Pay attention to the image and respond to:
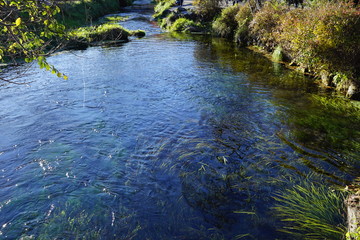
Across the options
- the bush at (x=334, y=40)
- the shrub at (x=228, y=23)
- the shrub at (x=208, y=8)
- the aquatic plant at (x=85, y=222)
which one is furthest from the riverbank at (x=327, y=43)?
the shrub at (x=208, y=8)

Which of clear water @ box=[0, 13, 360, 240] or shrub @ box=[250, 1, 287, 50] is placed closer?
clear water @ box=[0, 13, 360, 240]

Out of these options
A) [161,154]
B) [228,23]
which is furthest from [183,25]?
[161,154]

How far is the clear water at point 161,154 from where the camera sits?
20.4 feet

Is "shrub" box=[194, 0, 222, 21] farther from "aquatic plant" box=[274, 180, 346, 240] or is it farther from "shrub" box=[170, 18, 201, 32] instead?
"aquatic plant" box=[274, 180, 346, 240]

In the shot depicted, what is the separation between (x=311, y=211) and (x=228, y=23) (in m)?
27.2

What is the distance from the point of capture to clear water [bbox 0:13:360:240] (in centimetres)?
620

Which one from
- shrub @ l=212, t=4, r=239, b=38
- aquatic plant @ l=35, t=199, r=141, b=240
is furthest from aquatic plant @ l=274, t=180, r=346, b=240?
shrub @ l=212, t=4, r=239, b=38

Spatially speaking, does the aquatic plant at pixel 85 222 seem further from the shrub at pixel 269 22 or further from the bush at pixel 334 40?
the shrub at pixel 269 22

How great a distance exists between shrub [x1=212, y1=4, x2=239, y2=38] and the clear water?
15.3 meters

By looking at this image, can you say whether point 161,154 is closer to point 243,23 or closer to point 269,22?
point 269,22

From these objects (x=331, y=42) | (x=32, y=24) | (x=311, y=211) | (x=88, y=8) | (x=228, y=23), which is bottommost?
(x=311, y=211)

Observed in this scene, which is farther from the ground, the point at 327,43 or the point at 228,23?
the point at 327,43

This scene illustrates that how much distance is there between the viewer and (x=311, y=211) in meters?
6.20

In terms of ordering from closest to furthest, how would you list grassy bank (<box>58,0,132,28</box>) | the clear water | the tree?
the tree, the clear water, grassy bank (<box>58,0,132,28</box>)
